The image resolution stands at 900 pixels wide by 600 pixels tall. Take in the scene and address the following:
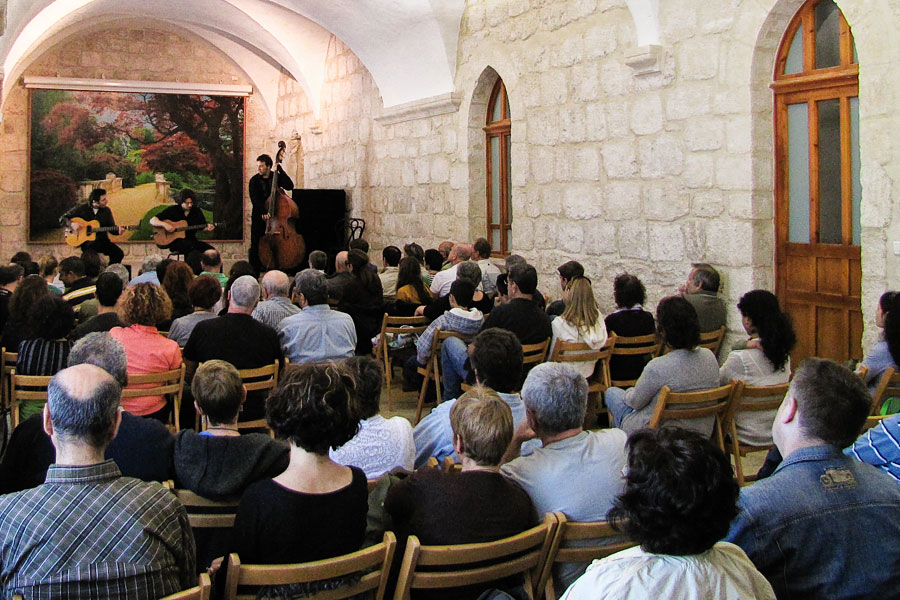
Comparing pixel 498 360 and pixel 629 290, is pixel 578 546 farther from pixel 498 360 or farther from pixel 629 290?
pixel 629 290

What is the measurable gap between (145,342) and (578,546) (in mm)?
2609

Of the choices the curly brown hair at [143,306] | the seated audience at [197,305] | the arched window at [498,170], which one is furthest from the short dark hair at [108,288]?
the arched window at [498,170]

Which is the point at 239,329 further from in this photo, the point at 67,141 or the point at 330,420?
the point at 67,141

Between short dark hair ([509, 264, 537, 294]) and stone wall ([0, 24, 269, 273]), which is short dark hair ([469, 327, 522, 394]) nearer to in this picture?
short dark hair ([509, 264, 537, 294])

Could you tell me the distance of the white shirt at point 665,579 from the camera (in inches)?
61.9

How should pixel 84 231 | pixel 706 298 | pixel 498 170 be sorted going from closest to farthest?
pixel 706 298 → pixel 498 170 → pixel 84 231

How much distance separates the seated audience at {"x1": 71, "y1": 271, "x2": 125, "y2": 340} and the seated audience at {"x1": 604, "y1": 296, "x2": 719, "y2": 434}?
2633mm

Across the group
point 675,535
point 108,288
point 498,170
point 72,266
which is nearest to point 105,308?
point 108,288

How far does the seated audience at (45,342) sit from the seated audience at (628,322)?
3.00 m

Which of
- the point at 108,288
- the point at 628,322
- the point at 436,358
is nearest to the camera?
the point at 108,288

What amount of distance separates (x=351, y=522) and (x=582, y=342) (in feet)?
9.38

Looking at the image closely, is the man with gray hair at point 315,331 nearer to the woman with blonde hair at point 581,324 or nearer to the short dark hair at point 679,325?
the woman with blonde hair at point 581,324

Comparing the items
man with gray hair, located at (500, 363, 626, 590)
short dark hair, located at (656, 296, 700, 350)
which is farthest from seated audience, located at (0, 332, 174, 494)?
short dark hair, located at (656, 296, 700, 350)

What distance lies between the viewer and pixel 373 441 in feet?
9.53
